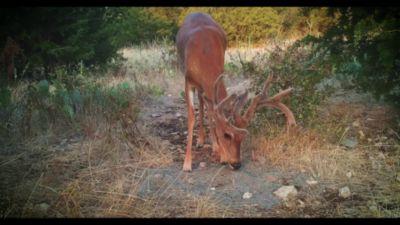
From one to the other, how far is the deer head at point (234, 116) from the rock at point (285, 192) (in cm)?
65

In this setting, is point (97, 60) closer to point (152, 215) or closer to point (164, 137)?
point (164, 137)

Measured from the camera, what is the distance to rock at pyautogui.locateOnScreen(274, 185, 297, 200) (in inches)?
186

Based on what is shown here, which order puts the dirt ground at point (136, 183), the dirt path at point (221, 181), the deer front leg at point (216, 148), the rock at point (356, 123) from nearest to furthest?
the dirt ground at point (136, 183), the dirt path at point (221, 181), the deer front leg at point (216, 148), the rock at point (356, 123)

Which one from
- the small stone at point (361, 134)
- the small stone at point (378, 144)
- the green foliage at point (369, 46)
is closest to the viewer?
the green foliage at point (369, 46)

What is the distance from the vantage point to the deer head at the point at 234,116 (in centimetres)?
512

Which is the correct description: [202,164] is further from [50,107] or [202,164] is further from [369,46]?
[369,46]

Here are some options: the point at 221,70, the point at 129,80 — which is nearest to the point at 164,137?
the point at 221,70

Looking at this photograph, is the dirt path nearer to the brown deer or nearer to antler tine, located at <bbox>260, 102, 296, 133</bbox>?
the brown deer

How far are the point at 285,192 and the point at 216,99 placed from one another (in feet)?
4.26

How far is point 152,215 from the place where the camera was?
14.1ft

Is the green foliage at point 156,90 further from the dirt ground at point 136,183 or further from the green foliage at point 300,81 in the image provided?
the green foliage at point 300,81

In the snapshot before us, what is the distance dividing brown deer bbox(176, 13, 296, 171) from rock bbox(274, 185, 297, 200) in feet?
2.13

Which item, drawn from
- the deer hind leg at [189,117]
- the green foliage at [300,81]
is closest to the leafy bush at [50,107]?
the deer hind leg at [189,117]

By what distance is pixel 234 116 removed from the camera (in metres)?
5.14
